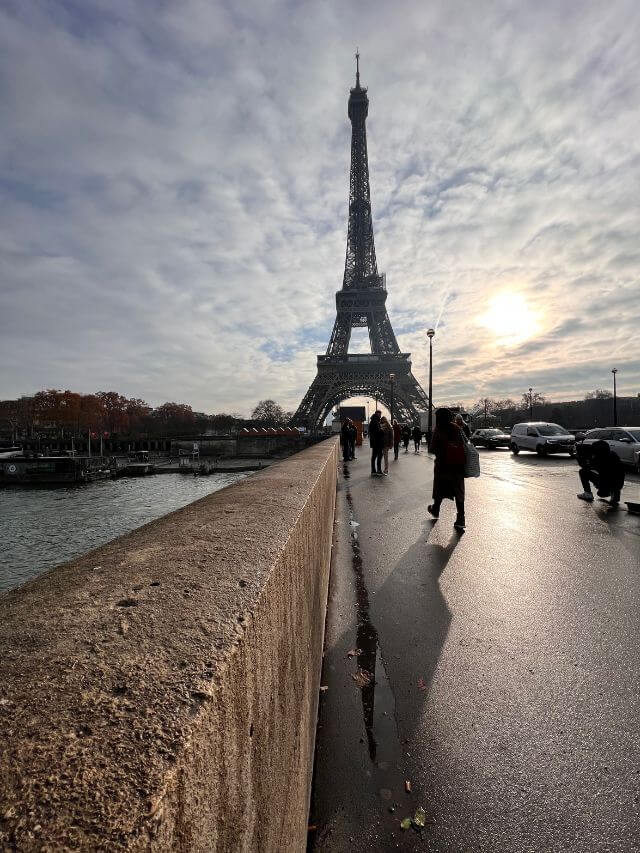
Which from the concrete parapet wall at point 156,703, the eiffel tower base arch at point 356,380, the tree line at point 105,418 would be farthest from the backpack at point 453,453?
the tree line at point 105,418

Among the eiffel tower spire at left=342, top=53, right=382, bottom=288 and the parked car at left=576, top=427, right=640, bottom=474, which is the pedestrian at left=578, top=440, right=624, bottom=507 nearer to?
the parked car at left=576, top=427, right=640, bottom=474

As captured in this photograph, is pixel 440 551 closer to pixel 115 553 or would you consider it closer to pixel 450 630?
pixel 450 630

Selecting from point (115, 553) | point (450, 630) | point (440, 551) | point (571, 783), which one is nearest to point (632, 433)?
point (440, 551)

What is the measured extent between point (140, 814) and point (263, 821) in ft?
2.05

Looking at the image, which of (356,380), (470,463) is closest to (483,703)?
(470,463)

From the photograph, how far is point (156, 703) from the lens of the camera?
678 millimetres

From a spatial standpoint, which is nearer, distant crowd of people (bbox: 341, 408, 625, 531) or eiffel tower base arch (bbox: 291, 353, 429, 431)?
distant crowd of people (bbox: 341, 408, 625, 531)

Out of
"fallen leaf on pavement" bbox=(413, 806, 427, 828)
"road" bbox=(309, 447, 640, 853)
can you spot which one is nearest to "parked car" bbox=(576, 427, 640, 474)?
"road" bbox=(309, 447, 640, 853)

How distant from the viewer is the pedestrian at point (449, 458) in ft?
21.2

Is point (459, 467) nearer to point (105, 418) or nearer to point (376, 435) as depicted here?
point (376, 435)

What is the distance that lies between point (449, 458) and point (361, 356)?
57661mm

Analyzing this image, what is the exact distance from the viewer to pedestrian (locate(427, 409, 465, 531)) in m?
6.47

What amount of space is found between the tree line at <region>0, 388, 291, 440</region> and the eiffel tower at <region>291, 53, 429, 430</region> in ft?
171

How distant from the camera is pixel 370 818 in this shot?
1.73m
